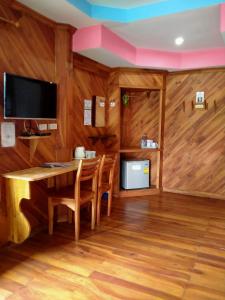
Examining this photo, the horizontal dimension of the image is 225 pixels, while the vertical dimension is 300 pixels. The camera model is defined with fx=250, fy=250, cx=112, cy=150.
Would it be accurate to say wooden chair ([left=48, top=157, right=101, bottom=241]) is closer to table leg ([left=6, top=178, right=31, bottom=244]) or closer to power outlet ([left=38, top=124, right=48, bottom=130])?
table leg ([left=6, top=178, right=31, bottom=244])

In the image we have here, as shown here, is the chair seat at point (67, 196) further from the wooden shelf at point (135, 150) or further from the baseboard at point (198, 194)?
the baseboard at point (198, 194)

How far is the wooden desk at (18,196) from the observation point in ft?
7.96

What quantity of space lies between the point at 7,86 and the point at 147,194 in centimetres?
318

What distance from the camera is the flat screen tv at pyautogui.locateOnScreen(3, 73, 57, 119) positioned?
242cm

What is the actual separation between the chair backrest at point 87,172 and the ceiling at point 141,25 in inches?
58.7

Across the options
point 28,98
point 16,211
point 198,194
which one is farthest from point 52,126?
point 198,194

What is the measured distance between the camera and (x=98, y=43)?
123 inches

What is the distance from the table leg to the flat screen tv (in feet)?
2.24

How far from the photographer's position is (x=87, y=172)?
2900 millimetres

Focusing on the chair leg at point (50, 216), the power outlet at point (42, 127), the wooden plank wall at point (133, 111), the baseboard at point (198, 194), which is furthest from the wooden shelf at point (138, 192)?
the power outlet at point (42, 127)

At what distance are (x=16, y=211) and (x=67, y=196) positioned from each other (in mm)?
569

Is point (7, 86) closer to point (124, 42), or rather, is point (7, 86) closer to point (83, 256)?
point (83, 256)

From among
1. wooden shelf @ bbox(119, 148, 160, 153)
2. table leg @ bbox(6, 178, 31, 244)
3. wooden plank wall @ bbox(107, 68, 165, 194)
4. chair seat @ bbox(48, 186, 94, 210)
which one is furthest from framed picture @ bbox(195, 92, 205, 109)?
table leg @ bbox(6, 178, 31, 244)

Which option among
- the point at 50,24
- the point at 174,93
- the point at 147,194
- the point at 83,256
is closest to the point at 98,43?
the point at 50,24
